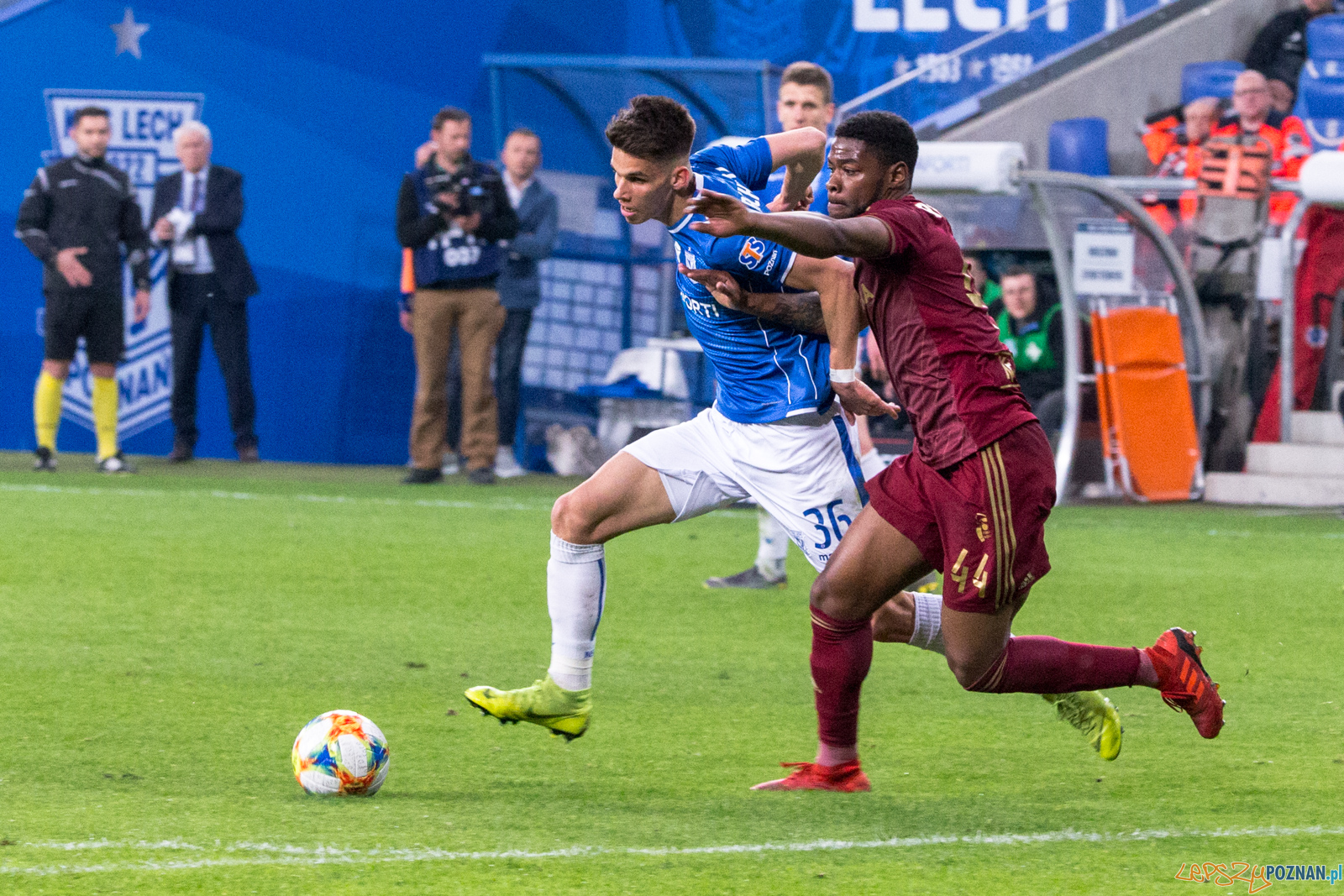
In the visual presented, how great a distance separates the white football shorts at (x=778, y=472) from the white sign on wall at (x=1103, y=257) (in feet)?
22.4

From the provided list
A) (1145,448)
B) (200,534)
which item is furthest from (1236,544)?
(200,534)

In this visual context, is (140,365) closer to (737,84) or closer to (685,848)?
(737,84)

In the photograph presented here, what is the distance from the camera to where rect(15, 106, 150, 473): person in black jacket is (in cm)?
1226

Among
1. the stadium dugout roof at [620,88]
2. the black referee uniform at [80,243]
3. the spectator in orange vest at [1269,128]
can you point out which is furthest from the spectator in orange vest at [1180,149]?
the black referee uniform at [80,243]

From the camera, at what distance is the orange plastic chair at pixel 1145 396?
1169 centimetres

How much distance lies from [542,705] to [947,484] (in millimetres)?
1370

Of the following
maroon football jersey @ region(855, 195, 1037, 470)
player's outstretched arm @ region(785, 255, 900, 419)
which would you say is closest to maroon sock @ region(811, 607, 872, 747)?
maroon football jersey @ region(855, 195, 1037, 470)

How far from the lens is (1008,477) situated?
4477 mm

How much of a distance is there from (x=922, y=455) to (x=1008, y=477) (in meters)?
0.26

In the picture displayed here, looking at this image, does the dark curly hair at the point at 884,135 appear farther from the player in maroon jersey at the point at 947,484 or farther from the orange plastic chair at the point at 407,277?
the orange plastic chair at the point at 407,277

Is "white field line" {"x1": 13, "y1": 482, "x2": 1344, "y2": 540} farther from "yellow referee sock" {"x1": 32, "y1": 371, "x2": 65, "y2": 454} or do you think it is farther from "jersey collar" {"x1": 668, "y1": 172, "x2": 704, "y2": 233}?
"jersey collar" {"x1": 668, "y1": 172, "x2": 704, "y2": 233}

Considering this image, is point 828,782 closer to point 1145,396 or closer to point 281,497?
point 281,497

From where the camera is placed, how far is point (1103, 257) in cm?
1170

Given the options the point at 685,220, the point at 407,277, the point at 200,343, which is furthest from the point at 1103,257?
the point at 685,220
